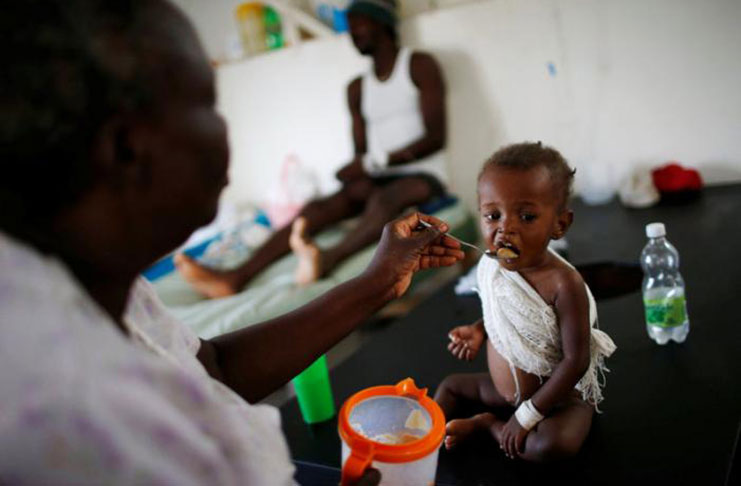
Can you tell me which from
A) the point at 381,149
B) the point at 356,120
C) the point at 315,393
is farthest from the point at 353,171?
the point at 315,393

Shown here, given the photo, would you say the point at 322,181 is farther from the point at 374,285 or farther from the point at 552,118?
the point at 374,285

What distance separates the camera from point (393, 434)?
0.77m

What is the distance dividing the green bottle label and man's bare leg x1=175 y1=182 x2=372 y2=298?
5.25 ft

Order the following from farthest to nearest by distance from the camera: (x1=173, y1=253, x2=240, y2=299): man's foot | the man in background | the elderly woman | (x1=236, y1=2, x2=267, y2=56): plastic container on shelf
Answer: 1. (x1=236, y1=2, x2=267, y2=56): plastic container on shelf
2. the man in background
3. (x1=173, y1=253, x2=240, y2=299): man's foot
4. the elderly woman

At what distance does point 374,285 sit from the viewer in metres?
0.91

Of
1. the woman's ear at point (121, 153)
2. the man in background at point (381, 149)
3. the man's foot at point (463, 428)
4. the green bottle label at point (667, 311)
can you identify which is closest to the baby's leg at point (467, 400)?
the man's foot at point (463, 428)

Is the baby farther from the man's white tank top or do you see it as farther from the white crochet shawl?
the man's white tank top

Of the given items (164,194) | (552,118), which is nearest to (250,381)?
(164,194)

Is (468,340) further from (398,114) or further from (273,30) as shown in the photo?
(273,30)

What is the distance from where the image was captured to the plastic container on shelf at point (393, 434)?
2.20ft

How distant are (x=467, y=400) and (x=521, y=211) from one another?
0.39 m

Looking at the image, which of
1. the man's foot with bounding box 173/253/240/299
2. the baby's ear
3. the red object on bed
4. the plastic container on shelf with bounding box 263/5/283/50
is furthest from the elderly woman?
the plastic container on shelf with bounding box 263/5/283/50

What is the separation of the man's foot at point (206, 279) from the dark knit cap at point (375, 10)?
1308mm

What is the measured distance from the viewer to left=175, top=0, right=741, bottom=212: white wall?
2143 mm
